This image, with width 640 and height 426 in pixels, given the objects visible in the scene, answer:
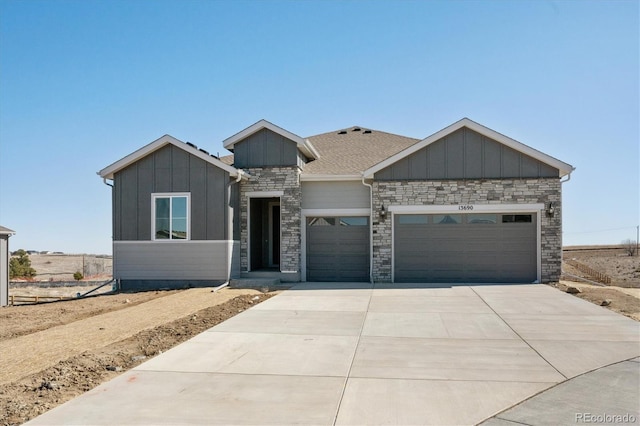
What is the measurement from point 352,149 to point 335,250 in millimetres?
4751

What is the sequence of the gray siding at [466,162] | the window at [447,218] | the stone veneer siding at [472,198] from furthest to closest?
the window at [447,218] → the gray siding at [466,162] → the stone veneer siding at [472,198]

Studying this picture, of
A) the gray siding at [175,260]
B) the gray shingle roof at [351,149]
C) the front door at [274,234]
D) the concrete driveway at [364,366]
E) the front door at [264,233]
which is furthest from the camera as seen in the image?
the front door at [274,234]

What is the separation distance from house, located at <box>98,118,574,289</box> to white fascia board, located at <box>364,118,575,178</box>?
0.03 m

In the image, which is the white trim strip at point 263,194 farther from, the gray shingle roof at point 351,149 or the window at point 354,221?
the window at point 354,221

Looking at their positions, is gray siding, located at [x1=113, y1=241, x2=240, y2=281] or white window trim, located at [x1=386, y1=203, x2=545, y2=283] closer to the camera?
white window trim, located at [x1=386, y1=203, x2=545, y2=283]

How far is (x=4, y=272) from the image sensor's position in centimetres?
1639

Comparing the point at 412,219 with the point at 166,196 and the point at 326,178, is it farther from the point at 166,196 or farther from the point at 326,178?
the point at 166,196

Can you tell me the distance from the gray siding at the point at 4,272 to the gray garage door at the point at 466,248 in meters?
12.8

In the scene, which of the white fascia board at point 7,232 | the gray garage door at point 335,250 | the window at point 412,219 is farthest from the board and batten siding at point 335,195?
the white fascia board at point 7,232

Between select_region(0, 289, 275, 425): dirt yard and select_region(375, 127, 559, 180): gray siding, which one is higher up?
select_region(375, 127, 559, 180): gray siding

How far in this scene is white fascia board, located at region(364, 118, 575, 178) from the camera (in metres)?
15.2

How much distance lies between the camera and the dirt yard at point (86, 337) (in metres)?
5.46

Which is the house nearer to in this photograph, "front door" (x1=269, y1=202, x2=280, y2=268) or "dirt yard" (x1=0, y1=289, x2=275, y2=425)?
"dirt yard" (x1=0, y1=289, x2=275, y2=425)

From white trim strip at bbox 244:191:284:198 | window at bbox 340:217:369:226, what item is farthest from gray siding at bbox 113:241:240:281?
window at bbox 340:217:369:226
